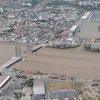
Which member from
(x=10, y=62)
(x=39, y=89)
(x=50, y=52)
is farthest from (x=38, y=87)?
(x=50, y=52)

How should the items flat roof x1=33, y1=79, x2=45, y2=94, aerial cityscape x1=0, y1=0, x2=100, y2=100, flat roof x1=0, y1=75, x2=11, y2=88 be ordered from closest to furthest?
1. flat roof x1=33, y1=79, x2=45, y2=94
2. aerial cityscape x1=0, y1=0, x2=100, y2=100
3. flat roof x1=0, y1=75, x2=11, y2=88

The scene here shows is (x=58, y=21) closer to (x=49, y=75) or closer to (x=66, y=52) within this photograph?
(x=66, y=52)

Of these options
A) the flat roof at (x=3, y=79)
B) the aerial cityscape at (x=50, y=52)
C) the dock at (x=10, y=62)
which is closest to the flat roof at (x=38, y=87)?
the aerial cityscape at (x=50, y=52)

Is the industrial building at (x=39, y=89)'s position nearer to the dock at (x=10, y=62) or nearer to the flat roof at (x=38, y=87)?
the flat roof at (x=38, y=87)

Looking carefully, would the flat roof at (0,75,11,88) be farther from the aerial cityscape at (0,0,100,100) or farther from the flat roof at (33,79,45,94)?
the flat roof at (33,79,45,94)

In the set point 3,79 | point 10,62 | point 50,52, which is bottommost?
point 3,79

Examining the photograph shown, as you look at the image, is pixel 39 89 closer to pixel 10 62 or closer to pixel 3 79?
pixel 3 79

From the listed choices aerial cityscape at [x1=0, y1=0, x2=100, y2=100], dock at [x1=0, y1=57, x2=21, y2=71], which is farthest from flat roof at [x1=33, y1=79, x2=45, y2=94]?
dock at [x1=0, y1=57, x2=21, y2=71]

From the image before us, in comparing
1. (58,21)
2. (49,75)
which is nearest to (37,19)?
(58,21)

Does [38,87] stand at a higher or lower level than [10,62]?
lower
